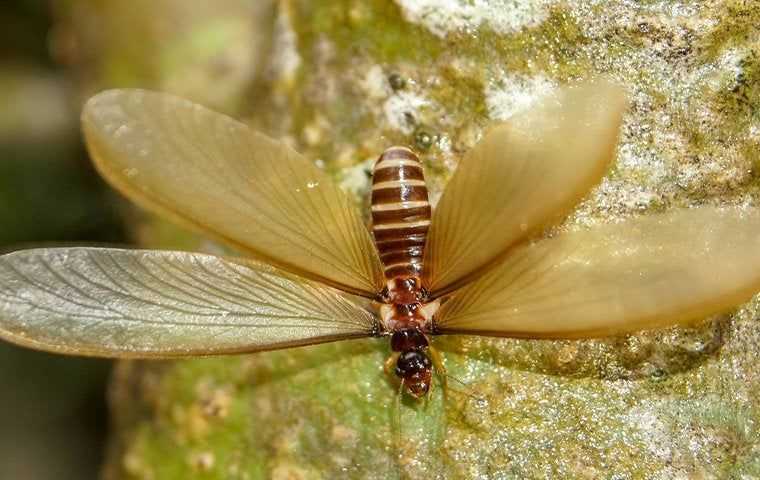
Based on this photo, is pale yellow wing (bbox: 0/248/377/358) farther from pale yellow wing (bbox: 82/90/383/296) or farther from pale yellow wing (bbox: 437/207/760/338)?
pale yellow wing (bbox: 437/207/760/338)

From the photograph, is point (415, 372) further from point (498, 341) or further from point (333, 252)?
point (333, 252)

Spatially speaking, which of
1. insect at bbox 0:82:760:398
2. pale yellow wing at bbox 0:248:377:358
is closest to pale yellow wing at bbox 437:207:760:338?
insect at bbox 0:82:760:398

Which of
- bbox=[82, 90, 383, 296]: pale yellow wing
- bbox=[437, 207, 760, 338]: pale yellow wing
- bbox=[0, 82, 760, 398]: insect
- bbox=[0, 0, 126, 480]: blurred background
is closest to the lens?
bbox=[437, 207, 760, 338]: pale yellow wing

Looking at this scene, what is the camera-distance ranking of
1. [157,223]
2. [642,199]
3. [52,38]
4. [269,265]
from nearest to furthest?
[642,199], [269,265], [157,223], [52,38]

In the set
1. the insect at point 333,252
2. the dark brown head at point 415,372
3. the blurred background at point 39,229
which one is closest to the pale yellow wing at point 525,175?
the insect at point 333,252

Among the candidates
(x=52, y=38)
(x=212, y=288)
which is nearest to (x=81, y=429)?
(x=52, y=38)

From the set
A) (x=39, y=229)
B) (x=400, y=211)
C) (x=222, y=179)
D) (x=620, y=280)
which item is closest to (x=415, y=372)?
(x=400, y=211)

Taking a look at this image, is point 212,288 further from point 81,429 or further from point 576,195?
point 81,429
